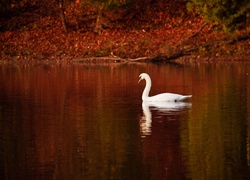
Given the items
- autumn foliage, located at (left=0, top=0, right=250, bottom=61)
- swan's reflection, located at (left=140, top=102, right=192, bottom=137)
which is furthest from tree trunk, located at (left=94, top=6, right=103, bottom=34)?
swan's reflection, located at (left=140, top=102, right=192, bottom=137)

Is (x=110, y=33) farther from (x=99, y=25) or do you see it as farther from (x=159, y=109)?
(x=159, y=109)

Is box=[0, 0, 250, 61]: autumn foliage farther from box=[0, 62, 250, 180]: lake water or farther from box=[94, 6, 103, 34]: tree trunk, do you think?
box=[0, 62, 250, 180]: lake water

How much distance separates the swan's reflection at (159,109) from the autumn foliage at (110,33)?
1670cm

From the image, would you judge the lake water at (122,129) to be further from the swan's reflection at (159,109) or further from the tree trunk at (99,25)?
the tree trunk at (99,25)

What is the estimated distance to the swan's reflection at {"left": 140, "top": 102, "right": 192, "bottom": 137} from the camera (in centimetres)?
1892

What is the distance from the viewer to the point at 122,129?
59.0 feet

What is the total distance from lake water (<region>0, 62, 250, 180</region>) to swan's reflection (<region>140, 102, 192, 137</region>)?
0.02 m

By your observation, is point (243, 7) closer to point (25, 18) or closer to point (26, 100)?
point (25, 18)

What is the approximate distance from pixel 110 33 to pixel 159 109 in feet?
72.0

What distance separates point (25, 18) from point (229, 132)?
98.9 ft

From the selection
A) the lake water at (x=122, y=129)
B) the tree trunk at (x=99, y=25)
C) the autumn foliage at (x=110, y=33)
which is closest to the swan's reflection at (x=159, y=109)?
the lake water at (x=122, y=129)

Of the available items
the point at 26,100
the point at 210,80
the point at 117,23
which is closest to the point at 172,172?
the point at 26,100

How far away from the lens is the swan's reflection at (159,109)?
62.1 feet

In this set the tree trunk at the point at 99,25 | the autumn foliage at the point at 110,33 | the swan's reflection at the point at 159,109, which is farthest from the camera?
the tree trunk at the point at 99,25
